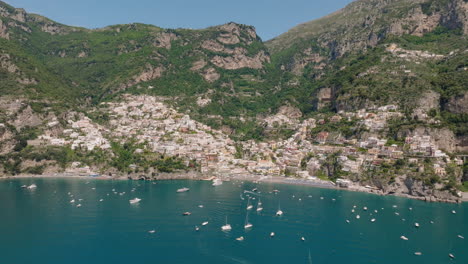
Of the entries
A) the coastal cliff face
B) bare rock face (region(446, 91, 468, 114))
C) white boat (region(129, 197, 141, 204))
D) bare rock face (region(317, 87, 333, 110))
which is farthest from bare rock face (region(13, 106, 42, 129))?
bare rock face (region(446, 91, 468, 114))

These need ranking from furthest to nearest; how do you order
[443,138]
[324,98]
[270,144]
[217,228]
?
[324,98] < [270,144] < [443,138] < [217,228]

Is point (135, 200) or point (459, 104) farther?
point (459, 104)

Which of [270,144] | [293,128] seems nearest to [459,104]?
[293,128]

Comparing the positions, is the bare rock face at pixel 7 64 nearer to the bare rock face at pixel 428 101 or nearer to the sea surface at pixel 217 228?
the sea surface at pixel 217 228

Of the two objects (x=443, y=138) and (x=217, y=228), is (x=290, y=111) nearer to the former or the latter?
(x=443, y=138)

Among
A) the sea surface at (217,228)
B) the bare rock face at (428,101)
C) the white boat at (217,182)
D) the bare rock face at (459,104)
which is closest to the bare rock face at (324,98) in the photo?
the bare rock face at (428,101)

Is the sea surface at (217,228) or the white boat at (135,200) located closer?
the sea surface at (217,228)
